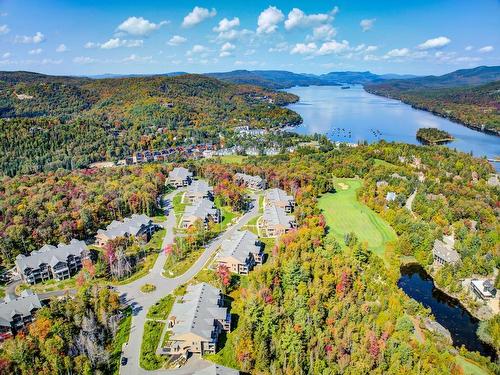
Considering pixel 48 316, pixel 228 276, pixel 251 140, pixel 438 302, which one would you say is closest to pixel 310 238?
pixel 228 276

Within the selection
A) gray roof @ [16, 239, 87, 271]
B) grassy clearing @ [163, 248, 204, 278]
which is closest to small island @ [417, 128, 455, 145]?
grassy clearing @ [163, 248, 204, 278]

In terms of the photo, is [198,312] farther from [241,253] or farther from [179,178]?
[179,178]

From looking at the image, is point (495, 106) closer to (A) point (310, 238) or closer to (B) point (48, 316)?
(A) point (310, 238)

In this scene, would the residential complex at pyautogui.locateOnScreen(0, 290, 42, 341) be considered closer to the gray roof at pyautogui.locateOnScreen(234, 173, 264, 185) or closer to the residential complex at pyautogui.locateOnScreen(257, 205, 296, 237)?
the residential complex at pyautogui.locateOnScreen(257, 205, 296, 237)

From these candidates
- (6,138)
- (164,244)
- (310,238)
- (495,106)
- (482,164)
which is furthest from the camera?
(495,106)

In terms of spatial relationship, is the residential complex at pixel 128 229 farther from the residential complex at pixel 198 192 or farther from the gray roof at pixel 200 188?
the gray roof at pixel 200 188

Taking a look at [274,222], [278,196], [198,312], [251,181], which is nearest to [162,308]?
[198,312]

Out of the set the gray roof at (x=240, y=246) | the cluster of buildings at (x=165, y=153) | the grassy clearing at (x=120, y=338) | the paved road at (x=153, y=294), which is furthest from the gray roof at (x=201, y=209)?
the cluster of buildings at (x=165, y=153)

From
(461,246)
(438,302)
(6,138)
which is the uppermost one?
(6,138)
